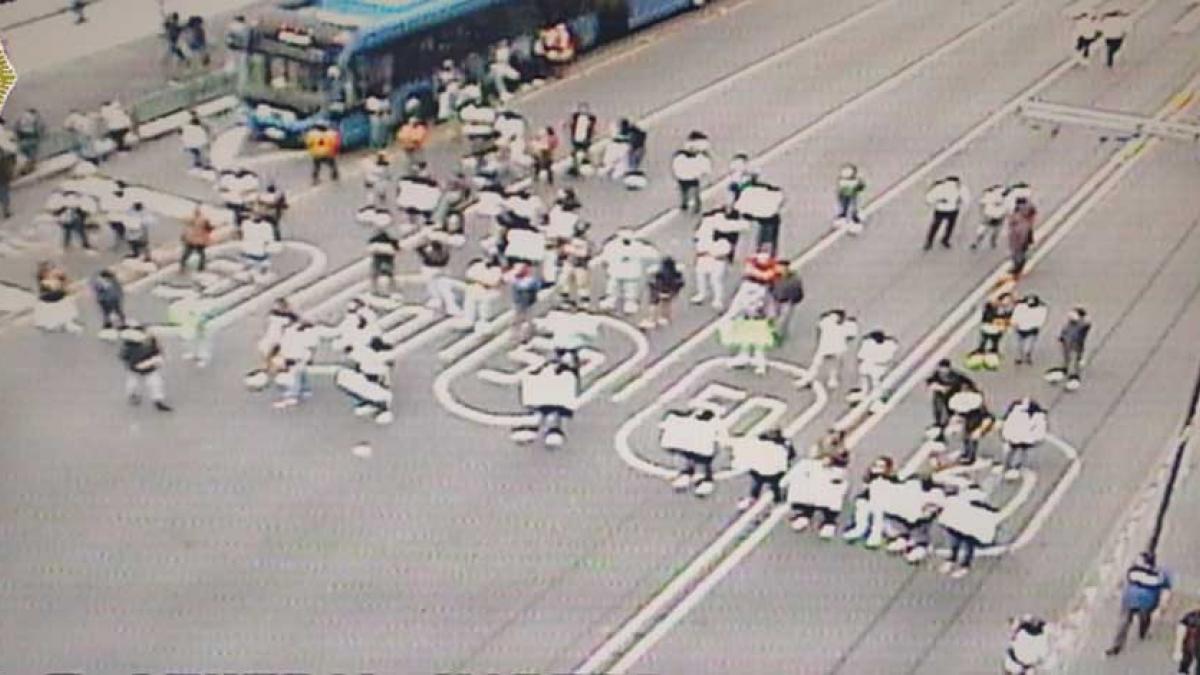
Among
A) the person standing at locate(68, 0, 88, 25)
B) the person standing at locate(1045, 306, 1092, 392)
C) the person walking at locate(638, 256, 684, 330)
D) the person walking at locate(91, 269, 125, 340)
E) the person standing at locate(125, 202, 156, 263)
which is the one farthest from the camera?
the person standing at locate(68, 0, 88, 25)

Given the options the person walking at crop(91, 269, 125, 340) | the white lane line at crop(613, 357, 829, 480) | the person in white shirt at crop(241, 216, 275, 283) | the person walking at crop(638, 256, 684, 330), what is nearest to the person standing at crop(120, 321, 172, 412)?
the person walking at crop(91, 269, 125, 340)

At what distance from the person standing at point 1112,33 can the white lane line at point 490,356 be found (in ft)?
49.6

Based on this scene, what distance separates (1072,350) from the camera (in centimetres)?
2133

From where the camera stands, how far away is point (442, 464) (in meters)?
19.4

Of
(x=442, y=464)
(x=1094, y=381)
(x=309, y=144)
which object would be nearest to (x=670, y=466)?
(x=442, y=464)

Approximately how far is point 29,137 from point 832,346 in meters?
12.3

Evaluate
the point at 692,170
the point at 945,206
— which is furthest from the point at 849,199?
the point at 692,170

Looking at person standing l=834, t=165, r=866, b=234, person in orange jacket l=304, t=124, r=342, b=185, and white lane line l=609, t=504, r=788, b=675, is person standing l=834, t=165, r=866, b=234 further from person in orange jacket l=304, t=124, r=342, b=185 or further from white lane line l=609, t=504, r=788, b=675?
white lane line l=609, t=504, r=788, b=675

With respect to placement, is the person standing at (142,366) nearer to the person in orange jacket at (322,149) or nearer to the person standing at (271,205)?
the person standing at (271,205)

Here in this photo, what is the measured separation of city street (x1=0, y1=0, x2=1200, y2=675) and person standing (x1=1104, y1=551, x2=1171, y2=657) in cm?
22

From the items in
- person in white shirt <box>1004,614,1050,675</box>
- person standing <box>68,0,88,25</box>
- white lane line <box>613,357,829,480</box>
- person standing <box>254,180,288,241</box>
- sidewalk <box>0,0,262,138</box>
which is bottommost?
sidewalk <box>0,0,262,138</box>

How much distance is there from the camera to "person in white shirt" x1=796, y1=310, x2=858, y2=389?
20828 mm

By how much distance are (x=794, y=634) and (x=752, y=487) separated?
240 centimetres

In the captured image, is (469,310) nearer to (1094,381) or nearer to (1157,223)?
(1094,381)
